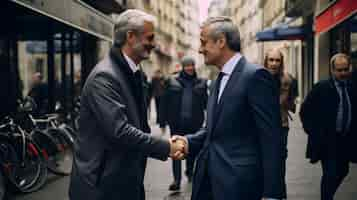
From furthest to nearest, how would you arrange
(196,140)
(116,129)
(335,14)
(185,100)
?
(335,14), (185,100), (196,140), (116,129)

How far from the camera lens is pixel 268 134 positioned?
2936mm

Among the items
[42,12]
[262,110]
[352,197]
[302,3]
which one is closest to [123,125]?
[262,110]

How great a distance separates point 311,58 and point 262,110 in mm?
20100

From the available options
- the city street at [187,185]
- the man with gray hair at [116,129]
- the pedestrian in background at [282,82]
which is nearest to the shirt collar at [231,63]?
the man with gray hair at [116,129]

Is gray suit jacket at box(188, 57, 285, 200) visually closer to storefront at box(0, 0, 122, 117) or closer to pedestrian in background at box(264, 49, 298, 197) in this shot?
pedestrian in background at box(264, 49, 298, 197)

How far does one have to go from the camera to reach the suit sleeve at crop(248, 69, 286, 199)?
2.93 meters

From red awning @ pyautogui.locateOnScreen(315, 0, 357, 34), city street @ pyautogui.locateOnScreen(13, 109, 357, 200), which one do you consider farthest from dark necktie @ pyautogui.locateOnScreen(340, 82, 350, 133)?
red awning @ pyautogui.locateOnScreen(315, 0, 357, 34)

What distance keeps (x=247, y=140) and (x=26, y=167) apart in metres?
5.01

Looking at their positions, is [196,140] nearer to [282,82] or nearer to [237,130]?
[237,130]

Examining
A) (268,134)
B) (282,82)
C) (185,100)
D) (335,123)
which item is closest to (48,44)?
(185,100)

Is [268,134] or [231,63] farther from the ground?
[231,63]

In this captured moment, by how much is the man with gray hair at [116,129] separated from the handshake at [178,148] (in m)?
0.21

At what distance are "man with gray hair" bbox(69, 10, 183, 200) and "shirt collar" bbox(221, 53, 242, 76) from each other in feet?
1.64

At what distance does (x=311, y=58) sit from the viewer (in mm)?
22266
